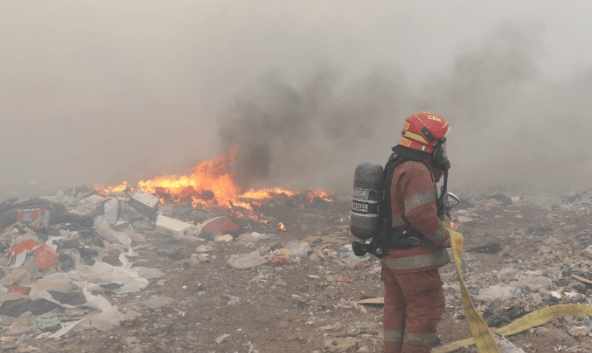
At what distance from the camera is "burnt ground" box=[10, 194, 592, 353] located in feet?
13.6

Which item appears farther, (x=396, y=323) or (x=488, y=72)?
(x=488, y=72)

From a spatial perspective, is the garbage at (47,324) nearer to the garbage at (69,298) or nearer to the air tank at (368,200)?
the garbage at (69,298)

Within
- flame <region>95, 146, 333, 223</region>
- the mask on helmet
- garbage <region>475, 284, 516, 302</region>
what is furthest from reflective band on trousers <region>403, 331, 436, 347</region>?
flame <region>95, 146, 333, 223</region>

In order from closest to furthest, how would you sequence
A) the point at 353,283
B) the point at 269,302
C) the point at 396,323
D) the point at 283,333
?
the point at 396,323
the point at 283,333
the point at 269,302
the point at 353,283

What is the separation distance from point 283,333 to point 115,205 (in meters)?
6.35

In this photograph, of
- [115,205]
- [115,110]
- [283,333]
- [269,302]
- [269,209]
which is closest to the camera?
[283,333]

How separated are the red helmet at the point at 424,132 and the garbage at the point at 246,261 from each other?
15.5 ft

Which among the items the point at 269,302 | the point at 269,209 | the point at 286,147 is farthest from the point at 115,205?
the point at 286,147

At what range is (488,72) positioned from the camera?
16.4 m

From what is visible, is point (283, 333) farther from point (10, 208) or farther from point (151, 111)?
point (151, 111)

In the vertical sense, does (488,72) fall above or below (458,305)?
above

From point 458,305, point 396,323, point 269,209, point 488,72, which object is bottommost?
point 269,209

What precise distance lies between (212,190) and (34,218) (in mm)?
5445

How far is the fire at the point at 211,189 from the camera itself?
1147cm
